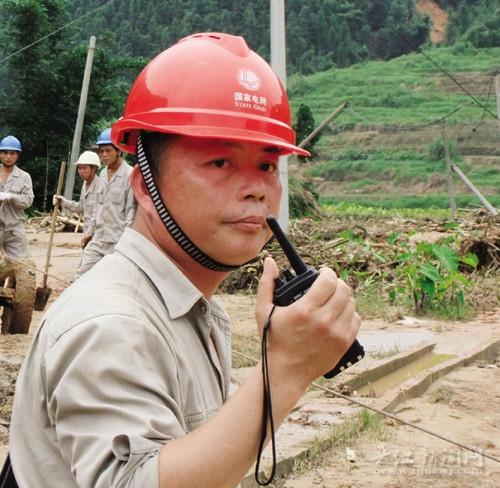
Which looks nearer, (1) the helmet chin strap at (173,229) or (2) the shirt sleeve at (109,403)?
(2) the shirt sleeve at (109,403)

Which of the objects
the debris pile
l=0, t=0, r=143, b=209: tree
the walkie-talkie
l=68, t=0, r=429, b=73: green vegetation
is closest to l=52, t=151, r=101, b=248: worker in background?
the debris pile

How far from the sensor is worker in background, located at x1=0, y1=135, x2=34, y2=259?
10016mm

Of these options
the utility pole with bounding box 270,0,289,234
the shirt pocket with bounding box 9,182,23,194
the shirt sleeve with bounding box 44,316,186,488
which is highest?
the shirt sleeve with bounding box 44,316,186,488

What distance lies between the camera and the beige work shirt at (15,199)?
10.0 m

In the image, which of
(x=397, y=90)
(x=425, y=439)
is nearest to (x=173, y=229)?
(x=425, y=439)

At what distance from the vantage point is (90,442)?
141 centimetres

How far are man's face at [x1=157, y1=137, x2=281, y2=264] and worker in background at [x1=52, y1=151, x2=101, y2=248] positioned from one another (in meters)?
8.17

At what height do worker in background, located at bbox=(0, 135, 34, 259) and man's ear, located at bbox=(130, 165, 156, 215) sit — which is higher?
man's ear, located at bbox=(130, 165, 156, 215)

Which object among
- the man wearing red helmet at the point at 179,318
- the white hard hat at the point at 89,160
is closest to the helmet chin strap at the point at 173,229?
the man wearing red helmet at the point at 179,318

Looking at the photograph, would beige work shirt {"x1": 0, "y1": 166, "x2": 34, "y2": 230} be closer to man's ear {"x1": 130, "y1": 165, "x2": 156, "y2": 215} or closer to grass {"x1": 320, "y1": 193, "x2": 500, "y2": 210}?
man's ear {"x1": 130, "y1": 165, "x2": 156, "y2": 215}

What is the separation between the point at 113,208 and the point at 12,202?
5.09 ft

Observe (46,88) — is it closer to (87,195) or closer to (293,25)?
(87,195)

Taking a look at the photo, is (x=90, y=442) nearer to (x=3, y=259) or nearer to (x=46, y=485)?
(x=46, y=485)

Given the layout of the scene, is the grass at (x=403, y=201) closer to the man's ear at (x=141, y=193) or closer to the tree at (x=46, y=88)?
the tree at (x=46, y=88)
